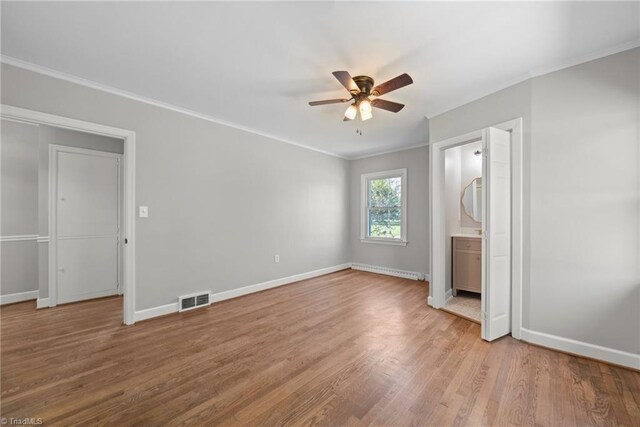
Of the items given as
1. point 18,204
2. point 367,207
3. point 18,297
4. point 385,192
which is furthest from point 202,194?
point 385,192

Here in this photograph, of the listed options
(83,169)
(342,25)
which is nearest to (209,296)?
A: (83,169)

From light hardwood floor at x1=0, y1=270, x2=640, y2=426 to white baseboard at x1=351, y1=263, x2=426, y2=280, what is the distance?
68.1 inches

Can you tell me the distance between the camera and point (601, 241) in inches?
85.7

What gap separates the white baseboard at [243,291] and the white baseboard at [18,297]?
2354mm

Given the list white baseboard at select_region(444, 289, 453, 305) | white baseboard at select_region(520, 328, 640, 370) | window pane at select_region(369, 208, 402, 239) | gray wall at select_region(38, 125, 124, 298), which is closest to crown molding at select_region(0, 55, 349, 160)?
gray wall at select_region(38, 125, 124, 298)

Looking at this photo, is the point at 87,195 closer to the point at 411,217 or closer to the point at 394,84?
the point at 394,84

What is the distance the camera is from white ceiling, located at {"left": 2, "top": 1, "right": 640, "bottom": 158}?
1.73 metres

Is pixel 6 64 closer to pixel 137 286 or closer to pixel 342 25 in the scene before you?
pixel 137 286

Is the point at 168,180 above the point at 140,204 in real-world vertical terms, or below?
above

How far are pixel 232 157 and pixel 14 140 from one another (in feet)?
10.7

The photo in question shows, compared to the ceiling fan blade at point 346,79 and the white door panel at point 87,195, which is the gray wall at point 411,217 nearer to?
the ceiling fan blade at point 346,79

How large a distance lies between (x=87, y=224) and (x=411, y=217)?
5.44 m

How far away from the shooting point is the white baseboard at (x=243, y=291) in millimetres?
3039

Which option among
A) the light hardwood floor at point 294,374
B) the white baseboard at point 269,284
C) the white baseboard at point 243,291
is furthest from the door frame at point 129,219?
the white baseboard at point 269,284
